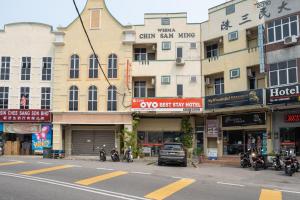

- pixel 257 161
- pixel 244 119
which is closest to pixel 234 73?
pixel 244 119

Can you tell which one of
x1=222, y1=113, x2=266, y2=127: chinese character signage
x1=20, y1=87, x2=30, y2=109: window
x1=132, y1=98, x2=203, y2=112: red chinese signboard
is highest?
x1=20, y1=87, x2=30, y2=109: window

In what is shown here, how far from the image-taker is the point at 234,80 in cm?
3073

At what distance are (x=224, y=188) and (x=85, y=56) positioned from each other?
23.6 meters

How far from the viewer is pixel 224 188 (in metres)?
13.9

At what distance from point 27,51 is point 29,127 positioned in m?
7.11

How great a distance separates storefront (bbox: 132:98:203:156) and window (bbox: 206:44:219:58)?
4118mm

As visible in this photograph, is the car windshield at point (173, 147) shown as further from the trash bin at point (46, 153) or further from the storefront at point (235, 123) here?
the trash bin at point (46, 153)

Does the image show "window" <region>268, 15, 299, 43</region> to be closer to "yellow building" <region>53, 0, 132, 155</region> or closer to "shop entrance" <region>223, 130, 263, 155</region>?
"shop entrance" <region>223, 130, 263, 155</region>

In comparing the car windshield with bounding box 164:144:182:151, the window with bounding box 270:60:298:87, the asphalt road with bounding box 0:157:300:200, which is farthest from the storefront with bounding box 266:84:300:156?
the asphalt road with bounding box 0:157:300:200

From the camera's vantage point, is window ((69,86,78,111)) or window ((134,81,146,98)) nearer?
window ((69,86,78,111))

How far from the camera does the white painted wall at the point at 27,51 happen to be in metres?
35.8

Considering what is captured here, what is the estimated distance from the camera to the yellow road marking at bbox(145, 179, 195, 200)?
11.8 m

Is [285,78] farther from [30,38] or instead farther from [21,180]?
[30,38]

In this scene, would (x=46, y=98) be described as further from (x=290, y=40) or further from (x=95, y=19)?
(x=290, y=40)
